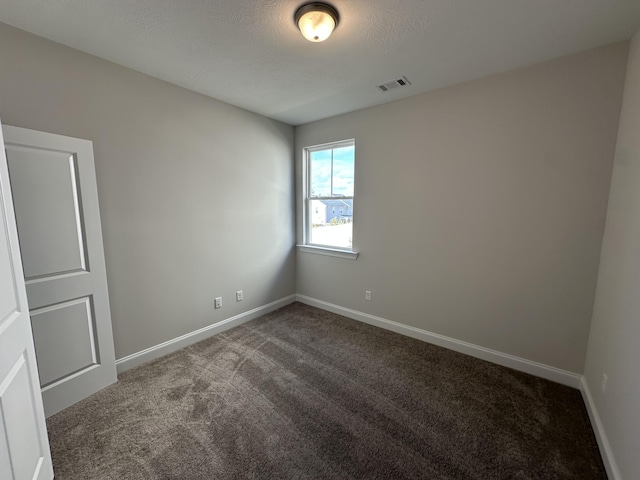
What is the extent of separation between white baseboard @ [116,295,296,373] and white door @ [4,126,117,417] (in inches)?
8.9

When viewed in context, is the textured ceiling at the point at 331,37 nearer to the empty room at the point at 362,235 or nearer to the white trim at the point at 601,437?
the empty room at the point at 362,235

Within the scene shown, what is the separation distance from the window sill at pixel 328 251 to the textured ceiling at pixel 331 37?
185 centimetres

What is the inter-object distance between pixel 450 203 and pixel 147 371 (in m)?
3.17

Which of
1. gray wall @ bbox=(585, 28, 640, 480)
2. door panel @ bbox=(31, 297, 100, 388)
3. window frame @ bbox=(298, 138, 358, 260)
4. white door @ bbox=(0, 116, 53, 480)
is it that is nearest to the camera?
white door @ bbox=(0, 116, 53, 480)

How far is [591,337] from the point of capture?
200 cm

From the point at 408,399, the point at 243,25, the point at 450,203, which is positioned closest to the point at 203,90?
the point at 243,25

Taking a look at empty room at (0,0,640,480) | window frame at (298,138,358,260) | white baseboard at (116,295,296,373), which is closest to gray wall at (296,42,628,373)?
empty room at (0,0,640,480)

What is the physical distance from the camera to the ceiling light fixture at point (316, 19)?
1502 millimetres

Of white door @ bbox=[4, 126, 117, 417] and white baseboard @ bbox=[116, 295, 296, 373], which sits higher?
white door @ bbox=[4, 126, 117, 417]

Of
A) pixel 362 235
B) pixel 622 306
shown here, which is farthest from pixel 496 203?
pixel 362 235

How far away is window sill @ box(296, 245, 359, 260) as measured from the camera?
3367 mm

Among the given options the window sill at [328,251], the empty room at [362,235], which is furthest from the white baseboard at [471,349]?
the window sill at [328,251]

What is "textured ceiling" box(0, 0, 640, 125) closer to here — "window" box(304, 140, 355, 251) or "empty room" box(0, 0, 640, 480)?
"empty room" box(0, 0, 640, 480)

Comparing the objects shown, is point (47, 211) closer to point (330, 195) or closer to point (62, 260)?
point (62, 260)
